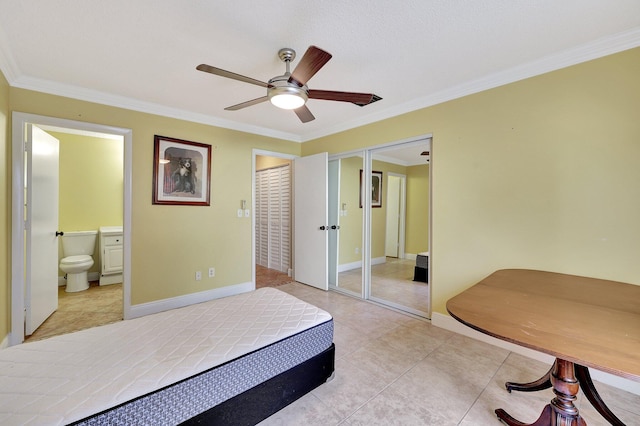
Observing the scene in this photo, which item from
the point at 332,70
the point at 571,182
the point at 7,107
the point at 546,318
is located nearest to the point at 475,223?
the point at 571,182

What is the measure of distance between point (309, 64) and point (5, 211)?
2.93 m

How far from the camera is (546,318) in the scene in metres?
1.15

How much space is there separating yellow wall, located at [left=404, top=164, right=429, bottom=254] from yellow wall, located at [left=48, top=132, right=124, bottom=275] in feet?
16.5

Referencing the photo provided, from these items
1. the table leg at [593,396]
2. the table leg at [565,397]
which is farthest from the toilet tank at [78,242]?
the table leg at [593,396]

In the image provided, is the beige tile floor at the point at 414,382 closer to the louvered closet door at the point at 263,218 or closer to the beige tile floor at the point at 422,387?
the beige tile floor at the point at 422,387

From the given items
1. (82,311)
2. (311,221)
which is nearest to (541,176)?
(311,221)

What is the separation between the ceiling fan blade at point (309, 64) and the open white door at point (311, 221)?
2.01 metres

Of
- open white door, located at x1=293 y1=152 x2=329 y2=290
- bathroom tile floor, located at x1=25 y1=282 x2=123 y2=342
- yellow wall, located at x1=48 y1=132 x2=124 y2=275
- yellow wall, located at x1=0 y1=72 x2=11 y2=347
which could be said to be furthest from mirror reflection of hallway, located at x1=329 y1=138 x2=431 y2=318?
yellow wall, located at x1=48 y1=132 x2=124 y2=275

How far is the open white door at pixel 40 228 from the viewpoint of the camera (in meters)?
2.40

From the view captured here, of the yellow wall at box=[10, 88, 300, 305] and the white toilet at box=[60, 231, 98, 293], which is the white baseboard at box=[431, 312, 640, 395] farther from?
the white toilet at box=[60, 231, 98, 293]

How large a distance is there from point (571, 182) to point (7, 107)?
477cm

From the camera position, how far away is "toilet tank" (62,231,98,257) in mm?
3852

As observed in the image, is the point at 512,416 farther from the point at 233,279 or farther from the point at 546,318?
the point at 233,279

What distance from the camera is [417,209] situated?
502cm
